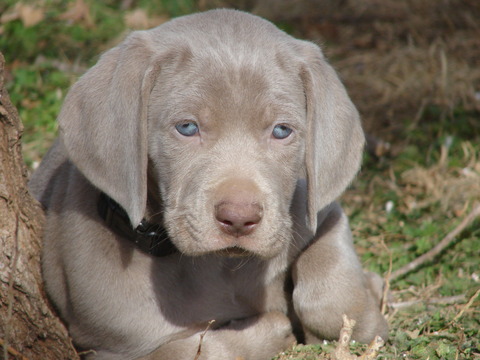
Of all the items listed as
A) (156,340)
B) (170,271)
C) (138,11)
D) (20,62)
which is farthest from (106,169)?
(138,11)

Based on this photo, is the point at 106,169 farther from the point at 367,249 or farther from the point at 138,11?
the point at 138,11

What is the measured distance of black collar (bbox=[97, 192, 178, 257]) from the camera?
160 inches

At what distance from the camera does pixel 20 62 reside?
782 centimetres

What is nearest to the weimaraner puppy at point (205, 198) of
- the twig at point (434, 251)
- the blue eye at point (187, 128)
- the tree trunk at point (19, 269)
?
the blue eye at point (187, 128)

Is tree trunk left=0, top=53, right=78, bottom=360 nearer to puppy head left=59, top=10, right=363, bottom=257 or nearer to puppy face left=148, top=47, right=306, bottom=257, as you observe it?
puppy head left=59, top=10, right=363, bottom=257

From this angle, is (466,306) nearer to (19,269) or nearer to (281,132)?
(281,132)

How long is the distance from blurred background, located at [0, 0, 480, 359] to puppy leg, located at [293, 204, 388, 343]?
0.50 ft

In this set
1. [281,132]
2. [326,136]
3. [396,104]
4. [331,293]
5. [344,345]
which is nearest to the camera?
[344,345]

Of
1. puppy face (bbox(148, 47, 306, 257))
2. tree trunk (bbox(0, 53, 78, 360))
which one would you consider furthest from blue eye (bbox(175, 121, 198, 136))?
tree trunk (bbox(0, 53, 78, 360))

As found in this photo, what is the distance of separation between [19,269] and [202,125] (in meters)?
1.23

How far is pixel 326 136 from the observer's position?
13.4 ft

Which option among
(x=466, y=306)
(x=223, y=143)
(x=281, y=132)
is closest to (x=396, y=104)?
(x=466, y=306)

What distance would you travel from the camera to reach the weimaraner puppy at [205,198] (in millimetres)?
3791

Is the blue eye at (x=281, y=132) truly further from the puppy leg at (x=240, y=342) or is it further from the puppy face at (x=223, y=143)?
the puppy leg at (x=240, y=342)
